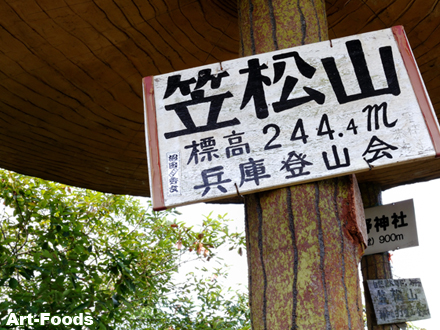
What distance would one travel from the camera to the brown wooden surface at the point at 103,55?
76.3 inches

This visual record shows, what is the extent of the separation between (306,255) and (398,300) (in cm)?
264

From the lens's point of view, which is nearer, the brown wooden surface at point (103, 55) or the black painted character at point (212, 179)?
the black painted character at point (212, 179)

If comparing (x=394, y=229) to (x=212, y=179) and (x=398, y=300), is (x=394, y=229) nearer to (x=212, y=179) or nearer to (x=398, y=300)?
(x=398, y=300)

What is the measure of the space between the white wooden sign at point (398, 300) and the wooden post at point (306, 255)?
2.37 metres

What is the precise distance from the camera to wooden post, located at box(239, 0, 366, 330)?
108 centimetres

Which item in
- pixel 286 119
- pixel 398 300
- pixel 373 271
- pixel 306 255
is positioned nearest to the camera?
pixel 306 255

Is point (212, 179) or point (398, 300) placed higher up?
point (212, 179)

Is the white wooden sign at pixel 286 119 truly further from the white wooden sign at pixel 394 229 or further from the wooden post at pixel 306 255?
the white wooden sign at pixel 394 229

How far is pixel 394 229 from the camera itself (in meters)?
3.56

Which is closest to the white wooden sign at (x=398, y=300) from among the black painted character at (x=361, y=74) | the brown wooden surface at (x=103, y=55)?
the brown wooden surface at (x=103, y=55)

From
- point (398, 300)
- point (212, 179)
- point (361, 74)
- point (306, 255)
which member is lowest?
point (398, 300)

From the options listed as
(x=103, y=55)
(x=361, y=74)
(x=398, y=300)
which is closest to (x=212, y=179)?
(x=361, y=74)

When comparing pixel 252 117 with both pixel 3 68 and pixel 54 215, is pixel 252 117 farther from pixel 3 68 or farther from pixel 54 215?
pixel 54 215

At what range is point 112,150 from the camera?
10.1ft
